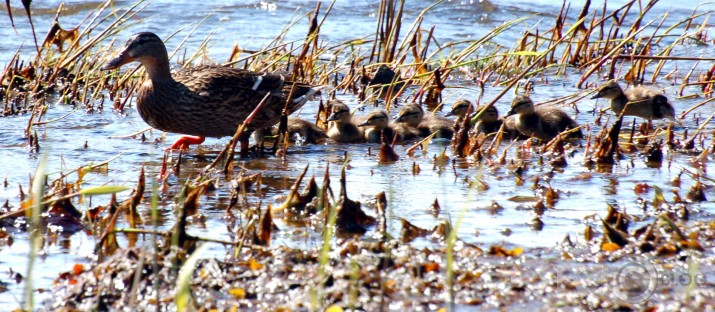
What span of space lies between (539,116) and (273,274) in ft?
11.6

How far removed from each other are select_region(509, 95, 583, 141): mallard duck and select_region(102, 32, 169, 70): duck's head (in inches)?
87.6

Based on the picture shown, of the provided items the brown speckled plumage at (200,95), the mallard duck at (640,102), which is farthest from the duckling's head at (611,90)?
the brown speckled plumage at (200,95)

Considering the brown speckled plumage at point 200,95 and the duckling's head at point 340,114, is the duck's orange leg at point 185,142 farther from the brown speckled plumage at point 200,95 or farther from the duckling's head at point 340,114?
the duckling's head at point 340,114

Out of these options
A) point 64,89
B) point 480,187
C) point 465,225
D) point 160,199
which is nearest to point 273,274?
point 465,225

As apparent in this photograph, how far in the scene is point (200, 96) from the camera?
618 cm

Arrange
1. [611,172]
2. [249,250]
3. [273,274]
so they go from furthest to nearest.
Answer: [611,172], [249,250], [273,274]

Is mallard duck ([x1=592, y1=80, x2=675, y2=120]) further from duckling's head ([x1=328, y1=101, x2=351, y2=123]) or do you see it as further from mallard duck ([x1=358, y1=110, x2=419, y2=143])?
duckling's head ([x1=328, y1=101, x2=351, y2=123])

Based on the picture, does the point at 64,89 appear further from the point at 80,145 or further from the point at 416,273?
the point at 416,273

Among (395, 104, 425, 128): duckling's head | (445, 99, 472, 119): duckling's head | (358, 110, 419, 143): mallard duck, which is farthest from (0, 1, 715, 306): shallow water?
(445, 99, 472, 119): duckling's head

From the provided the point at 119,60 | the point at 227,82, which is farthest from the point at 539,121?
the point at 119,60

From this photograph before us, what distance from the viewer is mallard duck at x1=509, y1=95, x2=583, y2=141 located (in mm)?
6395

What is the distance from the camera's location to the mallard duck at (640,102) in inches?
263

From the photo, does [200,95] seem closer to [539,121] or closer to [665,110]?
[539,121]

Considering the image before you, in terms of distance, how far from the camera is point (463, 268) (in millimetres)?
3377
